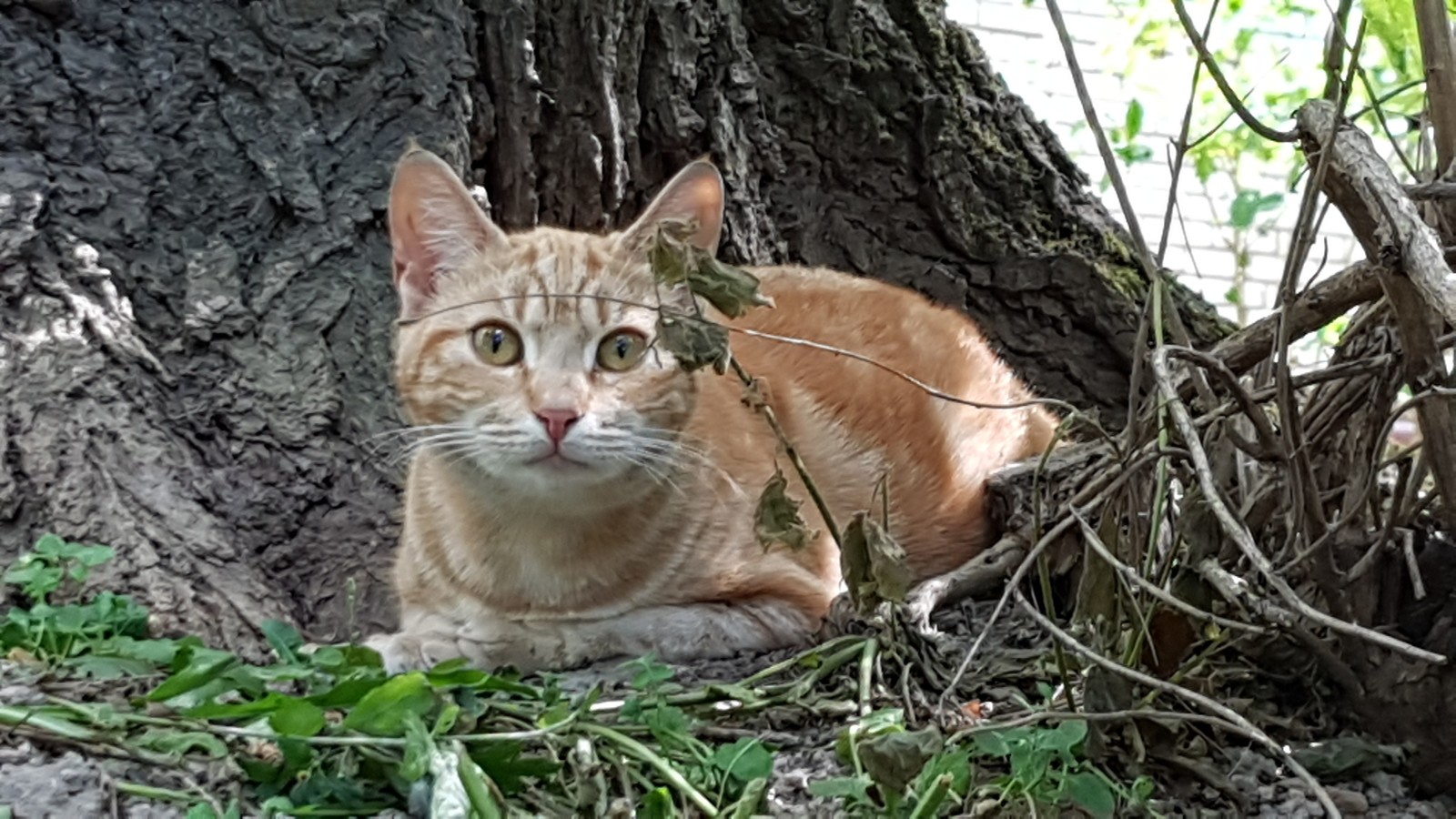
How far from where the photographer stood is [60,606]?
2.35 meters

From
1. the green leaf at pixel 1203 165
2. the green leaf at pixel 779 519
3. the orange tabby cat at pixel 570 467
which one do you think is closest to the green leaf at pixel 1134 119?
the green leaf at pixel 1203 165

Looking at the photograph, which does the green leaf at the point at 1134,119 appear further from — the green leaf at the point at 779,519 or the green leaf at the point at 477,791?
the green leaf at the point at 477,791

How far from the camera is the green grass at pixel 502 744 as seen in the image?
5.13 ft

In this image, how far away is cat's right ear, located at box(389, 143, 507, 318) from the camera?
2.62m

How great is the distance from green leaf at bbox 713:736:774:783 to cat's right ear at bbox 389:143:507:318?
1310mm

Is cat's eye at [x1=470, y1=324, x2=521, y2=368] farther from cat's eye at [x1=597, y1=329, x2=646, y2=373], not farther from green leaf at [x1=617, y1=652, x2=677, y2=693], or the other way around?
green leaf at [x1=617, y1=652, x2=677, y2=693]

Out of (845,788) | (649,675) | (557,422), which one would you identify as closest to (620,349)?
(557,422)

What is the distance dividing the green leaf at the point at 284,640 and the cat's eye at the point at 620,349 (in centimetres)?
70

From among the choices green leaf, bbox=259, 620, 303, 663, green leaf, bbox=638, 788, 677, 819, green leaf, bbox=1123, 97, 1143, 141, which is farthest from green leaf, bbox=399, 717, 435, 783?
green leaf, bbox=1123, 97, 1143, 141

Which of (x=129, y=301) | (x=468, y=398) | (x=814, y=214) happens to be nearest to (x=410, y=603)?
(x=468, y=398)

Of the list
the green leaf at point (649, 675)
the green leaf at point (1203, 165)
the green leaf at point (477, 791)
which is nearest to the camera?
the green leaf at point (477, 791)

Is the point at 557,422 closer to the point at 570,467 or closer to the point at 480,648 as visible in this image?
the point at 570,467

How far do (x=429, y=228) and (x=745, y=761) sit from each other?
1404mm

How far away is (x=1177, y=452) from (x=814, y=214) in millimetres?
2148
